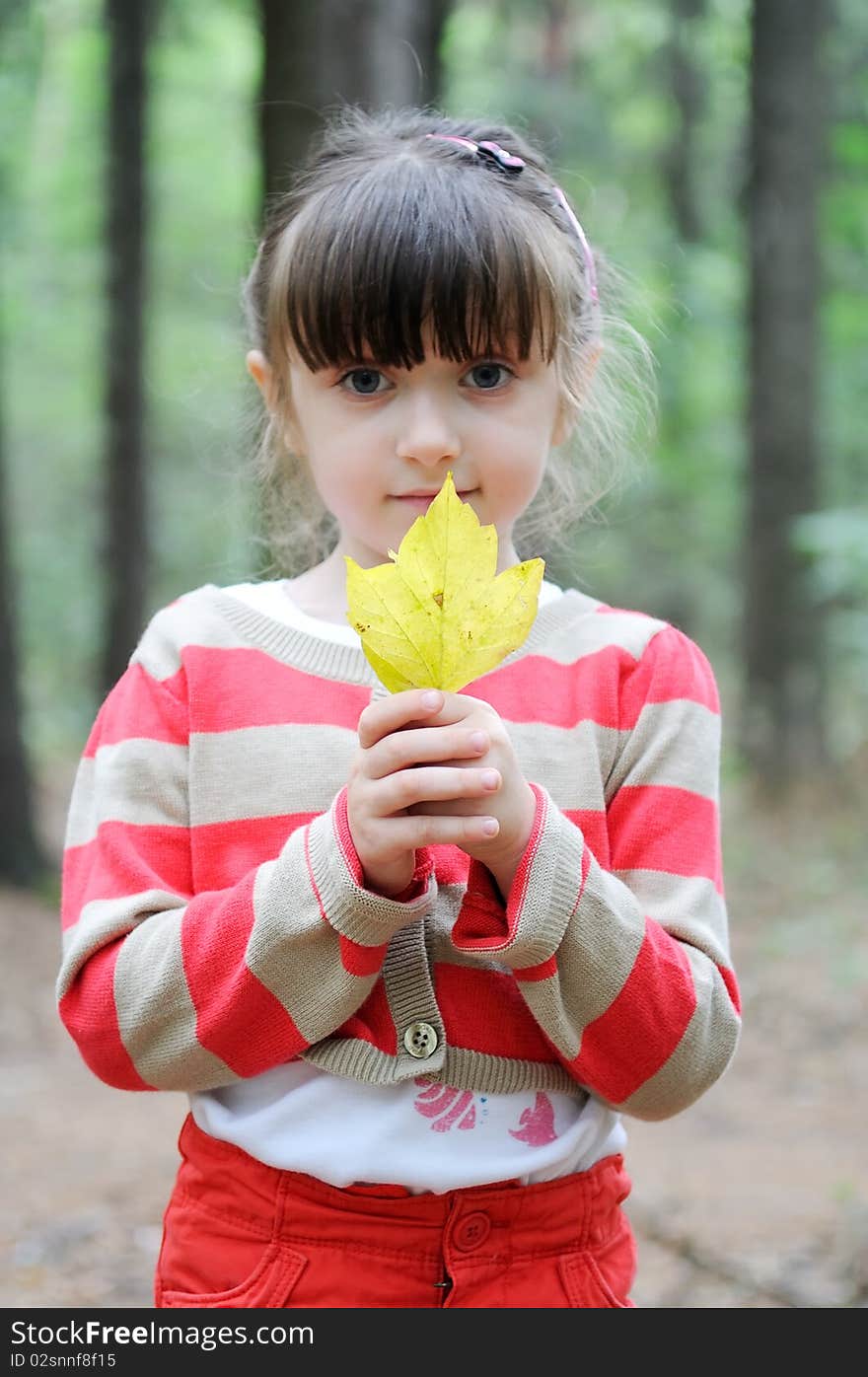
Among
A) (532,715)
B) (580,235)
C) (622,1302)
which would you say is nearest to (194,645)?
(532,715)

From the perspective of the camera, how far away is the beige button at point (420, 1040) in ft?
5.57

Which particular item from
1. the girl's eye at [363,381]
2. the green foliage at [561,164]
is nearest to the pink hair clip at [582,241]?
the girl's eye at [363,381]

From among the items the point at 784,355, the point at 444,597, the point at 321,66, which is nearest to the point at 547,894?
the point at 444,597

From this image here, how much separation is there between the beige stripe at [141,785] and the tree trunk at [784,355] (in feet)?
28.4

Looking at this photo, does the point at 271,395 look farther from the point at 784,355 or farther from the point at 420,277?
the point at 784,355

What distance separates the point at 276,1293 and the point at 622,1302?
0.49 metres

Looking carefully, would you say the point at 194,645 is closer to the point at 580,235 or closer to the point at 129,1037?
the point at 129,1037

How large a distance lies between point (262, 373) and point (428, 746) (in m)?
0.92

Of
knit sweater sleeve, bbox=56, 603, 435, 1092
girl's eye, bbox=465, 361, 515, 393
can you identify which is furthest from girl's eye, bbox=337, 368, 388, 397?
knit sweater sleeve, bbox=56, 603, 435, 1092

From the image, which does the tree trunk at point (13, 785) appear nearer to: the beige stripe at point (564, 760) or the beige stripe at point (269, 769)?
the beige stripe at point (269, 769)

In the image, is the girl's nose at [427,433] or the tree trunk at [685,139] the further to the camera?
the tree trunk at [685,139]

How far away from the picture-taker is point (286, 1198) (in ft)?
5.79

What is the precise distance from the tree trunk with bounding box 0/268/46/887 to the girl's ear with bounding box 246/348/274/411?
23.7 ft

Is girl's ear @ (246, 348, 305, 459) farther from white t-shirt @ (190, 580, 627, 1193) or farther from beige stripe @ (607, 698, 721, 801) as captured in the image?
white t-shirt @ (190, 580, 627, 1193)
